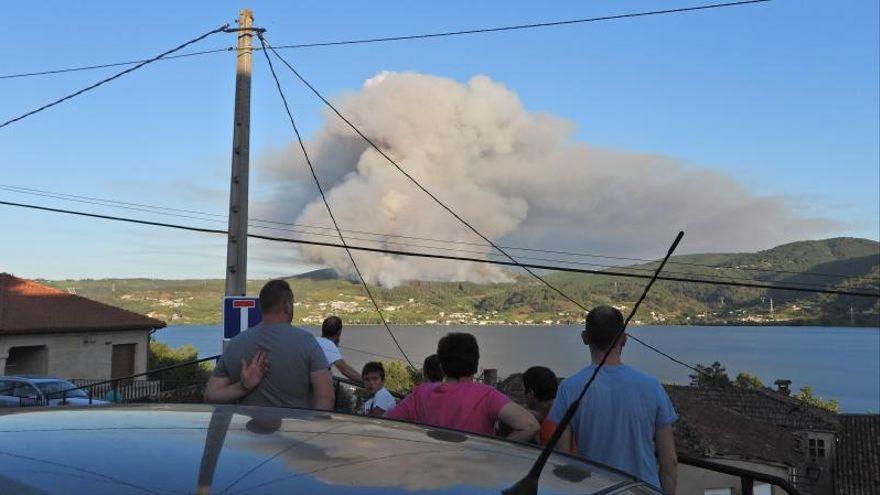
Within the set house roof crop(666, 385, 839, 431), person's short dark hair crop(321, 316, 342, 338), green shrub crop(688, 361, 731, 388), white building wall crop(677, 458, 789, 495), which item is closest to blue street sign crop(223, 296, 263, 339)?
person's short dark hair crop(321, 316, 342, 338)

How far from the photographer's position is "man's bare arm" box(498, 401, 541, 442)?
A: 137 inches

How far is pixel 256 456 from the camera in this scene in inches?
66.4

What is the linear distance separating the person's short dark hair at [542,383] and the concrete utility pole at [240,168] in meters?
7.58

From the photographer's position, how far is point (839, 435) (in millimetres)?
47656

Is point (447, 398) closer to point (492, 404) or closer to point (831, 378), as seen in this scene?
point (492, 404)

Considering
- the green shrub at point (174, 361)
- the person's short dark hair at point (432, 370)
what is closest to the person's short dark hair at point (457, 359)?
the person's short dark hair at point (432, 370)

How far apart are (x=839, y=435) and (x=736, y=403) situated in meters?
7.06

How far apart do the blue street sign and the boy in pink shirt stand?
21.8 feet

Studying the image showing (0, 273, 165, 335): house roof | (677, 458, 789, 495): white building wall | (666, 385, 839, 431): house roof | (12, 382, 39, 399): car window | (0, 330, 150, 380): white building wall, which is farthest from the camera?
(666, 385, 839, 431): house roof

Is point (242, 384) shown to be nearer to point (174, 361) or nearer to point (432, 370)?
point (432, 370)

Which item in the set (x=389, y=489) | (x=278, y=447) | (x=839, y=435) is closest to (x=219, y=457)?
(x=278, y=447)

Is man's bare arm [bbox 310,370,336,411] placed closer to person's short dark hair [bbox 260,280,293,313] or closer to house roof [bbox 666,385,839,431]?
person's short dark hair [bbox 260,280,293,313]

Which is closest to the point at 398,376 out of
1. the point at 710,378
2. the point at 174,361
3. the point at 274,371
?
the point at 174,361

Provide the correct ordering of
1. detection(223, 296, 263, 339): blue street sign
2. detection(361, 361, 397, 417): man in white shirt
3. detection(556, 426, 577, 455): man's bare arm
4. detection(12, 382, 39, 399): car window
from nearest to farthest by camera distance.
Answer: detection(556, 426, 577, 455): man's bare arm
detection(361, 361, 397, 417): man in white shirt
detection(223, 296, 263, 339): blue street sign
detection(12, 382, 39, 399): car window
